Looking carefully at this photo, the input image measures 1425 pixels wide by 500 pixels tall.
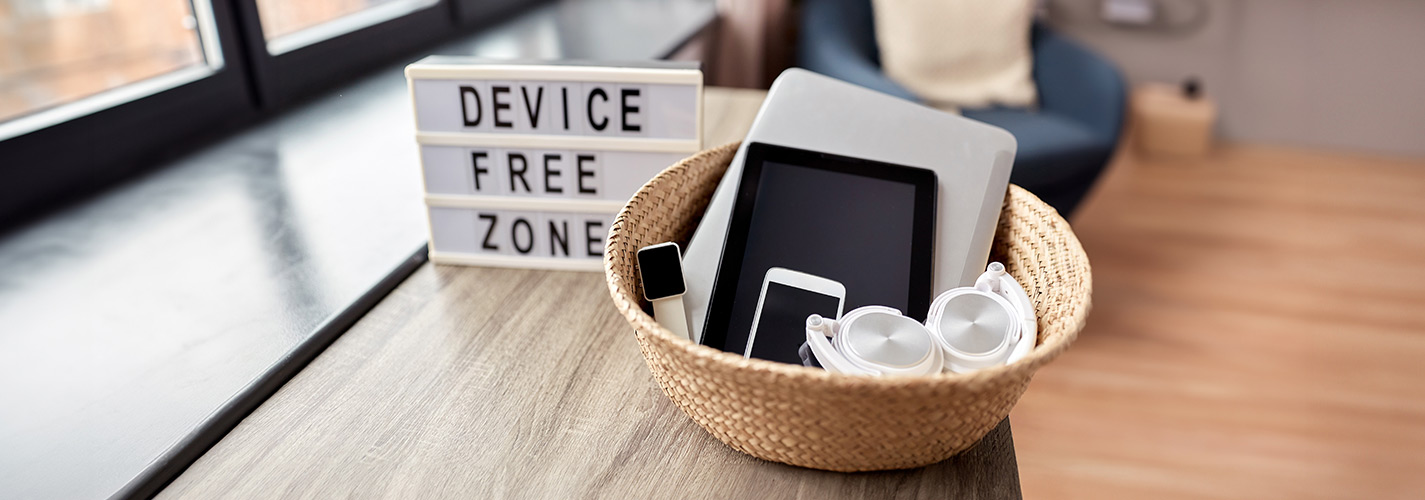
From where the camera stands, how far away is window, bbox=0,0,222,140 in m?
0.95

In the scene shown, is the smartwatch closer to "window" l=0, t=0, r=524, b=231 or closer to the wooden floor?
"window" l=0, t=0, r=524, b=231

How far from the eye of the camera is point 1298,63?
2.71 metres

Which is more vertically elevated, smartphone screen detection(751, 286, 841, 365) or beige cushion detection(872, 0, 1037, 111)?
smartphone screen detection(751, 286, 841, 365)

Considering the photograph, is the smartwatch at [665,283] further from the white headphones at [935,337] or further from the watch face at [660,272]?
the white headphones at [935,337]

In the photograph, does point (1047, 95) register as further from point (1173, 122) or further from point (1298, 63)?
point (1298, 63)

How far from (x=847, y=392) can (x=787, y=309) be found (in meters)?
0.15

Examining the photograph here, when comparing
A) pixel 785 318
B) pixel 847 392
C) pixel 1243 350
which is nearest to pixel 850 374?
pixel 847 392

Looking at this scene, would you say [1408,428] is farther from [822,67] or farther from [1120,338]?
[822,67]

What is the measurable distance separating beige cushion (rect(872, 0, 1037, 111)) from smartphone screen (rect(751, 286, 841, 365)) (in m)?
1.63

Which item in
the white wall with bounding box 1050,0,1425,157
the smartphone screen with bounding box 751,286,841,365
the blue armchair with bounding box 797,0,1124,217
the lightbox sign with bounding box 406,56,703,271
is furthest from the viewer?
the white wall with bounding box 1050,0,1425,157

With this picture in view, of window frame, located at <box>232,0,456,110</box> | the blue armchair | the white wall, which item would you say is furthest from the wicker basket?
the white wall

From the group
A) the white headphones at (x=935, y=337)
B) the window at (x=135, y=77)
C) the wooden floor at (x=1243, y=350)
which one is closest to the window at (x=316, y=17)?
the window at (x=135, y=77)

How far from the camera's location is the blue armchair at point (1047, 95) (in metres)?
1.80

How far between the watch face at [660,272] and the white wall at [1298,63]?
2.62m
